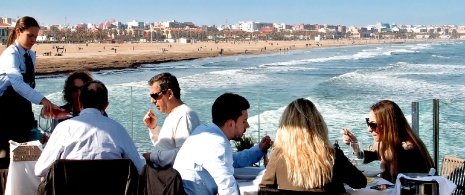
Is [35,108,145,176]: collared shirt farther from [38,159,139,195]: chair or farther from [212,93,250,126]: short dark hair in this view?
[212,93,250,126]: short dark hair

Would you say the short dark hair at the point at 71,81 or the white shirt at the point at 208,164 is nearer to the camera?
the white shirt at the point at 208,164

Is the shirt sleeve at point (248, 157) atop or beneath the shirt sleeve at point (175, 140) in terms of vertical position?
beneath

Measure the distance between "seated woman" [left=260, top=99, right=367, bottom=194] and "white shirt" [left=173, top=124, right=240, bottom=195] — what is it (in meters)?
0.26

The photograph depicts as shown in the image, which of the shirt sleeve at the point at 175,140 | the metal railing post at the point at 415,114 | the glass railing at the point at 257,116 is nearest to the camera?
the shirt sleeve at the point at 175,140

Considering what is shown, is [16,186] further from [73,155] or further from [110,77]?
[110,77]

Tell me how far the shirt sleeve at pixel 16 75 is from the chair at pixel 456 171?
2581 millimetres

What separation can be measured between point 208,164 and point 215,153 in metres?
0.06

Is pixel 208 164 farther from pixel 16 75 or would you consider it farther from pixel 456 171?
pixel 16 75

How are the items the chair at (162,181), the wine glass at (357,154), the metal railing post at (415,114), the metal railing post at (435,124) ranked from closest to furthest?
1. the chair at (162,181)
2. the wine glass at (357,154)
3. the metal railing post at (415,114)
4. the metal railing post at (435,124)

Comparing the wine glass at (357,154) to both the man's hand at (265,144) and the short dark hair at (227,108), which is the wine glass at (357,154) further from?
the short dark hair at (227,108)

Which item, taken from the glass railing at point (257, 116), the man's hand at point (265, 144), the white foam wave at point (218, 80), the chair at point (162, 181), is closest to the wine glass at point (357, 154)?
the man's hand at point (265, 144)

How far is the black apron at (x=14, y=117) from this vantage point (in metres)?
4.52

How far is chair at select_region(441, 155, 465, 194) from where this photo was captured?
3.83 m

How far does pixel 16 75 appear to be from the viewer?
4.50m
